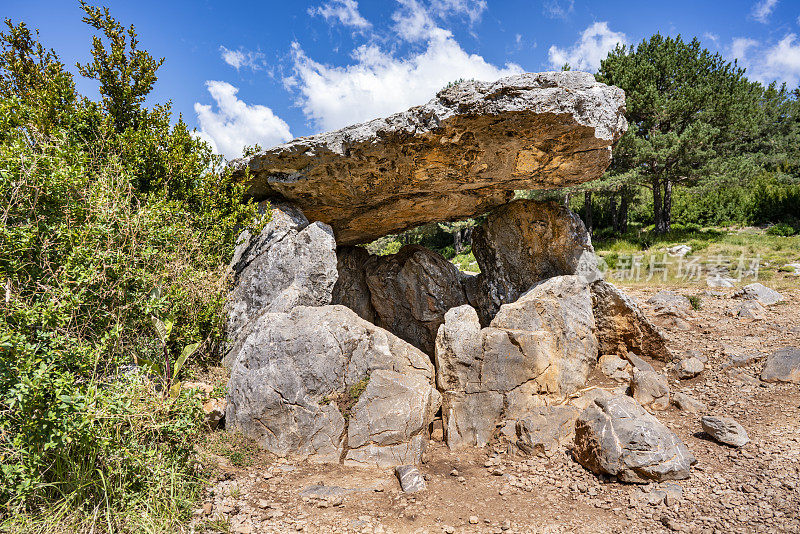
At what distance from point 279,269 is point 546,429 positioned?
17.1 feet

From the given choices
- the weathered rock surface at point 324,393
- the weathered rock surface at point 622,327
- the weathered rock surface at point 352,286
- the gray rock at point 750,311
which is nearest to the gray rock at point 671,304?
the gray rock at point 750,311

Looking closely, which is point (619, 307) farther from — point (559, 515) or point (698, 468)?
point (559, 515)

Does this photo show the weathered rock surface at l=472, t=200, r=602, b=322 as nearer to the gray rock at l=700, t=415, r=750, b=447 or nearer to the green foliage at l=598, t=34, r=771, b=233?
the gray rock at l=700, t=415, r=750, b=447

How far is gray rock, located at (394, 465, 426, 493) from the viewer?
486 cm

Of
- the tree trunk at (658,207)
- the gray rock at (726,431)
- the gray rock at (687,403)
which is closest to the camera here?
the gray rock at (726,431)

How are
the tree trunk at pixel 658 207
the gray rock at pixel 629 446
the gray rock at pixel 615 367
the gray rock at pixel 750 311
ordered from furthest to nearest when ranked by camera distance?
the tree trunk at pixel 658 207
the gray rock at pixel 750 311
the gray rock at pixel 615 367
the gray rock at pixel 629 446

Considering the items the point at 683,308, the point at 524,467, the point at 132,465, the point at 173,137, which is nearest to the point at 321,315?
the point at 132,465

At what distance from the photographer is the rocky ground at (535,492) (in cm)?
408

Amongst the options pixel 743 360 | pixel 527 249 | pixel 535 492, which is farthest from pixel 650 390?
pixel 527 249

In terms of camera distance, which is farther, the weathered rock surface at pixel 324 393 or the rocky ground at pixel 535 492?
the weathered rock surface at pixel 324 393

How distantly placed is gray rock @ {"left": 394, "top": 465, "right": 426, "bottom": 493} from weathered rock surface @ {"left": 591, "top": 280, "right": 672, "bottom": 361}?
187 inches

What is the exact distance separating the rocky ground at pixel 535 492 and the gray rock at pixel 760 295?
4.99 m

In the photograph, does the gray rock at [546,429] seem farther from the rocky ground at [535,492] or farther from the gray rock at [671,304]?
the gray rock at [671,304]

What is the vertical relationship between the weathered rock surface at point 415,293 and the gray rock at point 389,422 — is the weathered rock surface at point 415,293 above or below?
above
